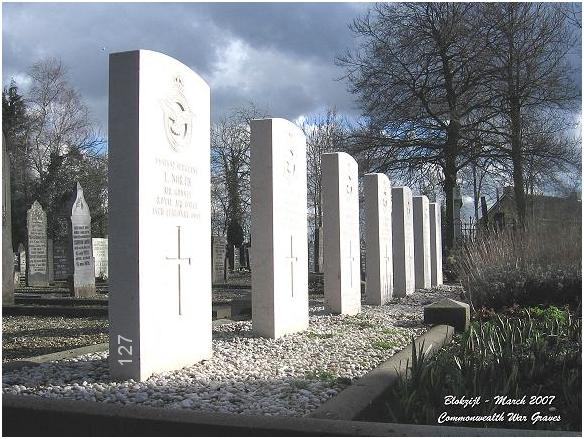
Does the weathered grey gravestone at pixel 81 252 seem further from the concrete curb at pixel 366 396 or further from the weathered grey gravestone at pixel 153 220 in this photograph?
the concrete curb at pixel 366 396

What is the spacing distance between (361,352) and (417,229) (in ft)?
37.1

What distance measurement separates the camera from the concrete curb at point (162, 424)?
11.5 feet

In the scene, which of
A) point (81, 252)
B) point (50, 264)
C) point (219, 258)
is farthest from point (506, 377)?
point (50, 264)

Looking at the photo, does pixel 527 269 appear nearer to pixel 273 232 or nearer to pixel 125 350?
pixel 273 232

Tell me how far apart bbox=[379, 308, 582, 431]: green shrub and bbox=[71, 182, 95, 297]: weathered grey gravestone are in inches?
442

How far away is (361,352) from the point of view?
675cm

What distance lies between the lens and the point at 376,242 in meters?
12.9

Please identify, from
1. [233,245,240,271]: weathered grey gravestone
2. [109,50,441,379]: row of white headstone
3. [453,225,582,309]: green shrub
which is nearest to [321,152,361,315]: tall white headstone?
[109,50,441,379]: row of white headstone

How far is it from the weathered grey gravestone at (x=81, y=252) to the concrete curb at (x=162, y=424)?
11.7m

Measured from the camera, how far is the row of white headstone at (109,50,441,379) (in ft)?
17.2

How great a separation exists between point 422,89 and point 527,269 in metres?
14.1

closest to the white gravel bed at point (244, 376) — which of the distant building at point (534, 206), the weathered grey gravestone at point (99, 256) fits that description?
the distant building at point (534, 206)

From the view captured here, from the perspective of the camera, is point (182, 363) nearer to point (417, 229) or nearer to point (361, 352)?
point (361, 352)

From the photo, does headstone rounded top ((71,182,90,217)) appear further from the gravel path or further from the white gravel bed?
the white gravel bed
